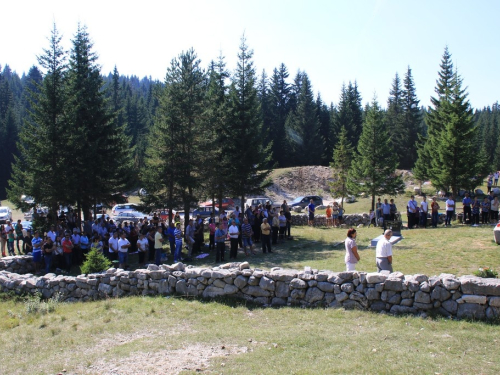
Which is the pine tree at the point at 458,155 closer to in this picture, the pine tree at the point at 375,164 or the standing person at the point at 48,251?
the pine tree at the point at 375,164

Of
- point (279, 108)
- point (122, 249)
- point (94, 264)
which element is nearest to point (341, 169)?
point (122, 249)

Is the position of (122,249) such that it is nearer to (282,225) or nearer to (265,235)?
(265,235)

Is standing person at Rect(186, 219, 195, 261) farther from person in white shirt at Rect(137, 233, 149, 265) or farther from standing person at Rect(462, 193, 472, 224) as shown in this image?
standing person at Rect(462, 193, 472, 224)

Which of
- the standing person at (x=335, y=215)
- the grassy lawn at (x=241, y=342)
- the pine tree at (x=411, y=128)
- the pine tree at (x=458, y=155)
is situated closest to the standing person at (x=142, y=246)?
the grassy lawn at (x=241, y=342)

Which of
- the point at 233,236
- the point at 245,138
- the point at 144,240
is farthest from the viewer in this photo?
the point at 245,138

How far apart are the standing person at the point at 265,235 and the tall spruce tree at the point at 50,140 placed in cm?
1118

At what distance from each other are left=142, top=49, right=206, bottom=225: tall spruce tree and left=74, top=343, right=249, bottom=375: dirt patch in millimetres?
14720

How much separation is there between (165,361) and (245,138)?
778 inches

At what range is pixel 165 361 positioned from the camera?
22.1 ft

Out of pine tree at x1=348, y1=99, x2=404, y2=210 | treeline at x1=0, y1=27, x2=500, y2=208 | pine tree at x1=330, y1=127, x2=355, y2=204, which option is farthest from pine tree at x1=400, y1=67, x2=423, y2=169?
pine tree at x1=348, y1=99, x2=404, y2=210

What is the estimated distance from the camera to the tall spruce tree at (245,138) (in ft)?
83.2

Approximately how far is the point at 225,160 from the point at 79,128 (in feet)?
27.1

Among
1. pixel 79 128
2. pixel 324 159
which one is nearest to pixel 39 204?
pixel 79 128

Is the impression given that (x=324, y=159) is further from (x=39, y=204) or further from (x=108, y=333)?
(x=108, y=333)
